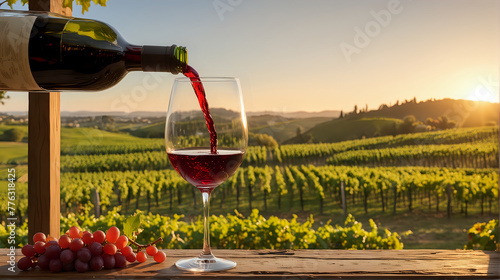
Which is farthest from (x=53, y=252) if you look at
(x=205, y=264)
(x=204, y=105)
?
(x=204, y=105)

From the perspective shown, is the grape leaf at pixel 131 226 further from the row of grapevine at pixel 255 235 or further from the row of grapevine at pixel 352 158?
the row of grapevine at pixel 352 158

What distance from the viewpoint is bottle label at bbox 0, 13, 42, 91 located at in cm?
87

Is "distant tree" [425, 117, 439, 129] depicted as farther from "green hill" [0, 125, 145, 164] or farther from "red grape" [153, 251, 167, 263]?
"red grape" [153, 251, 167, 263]

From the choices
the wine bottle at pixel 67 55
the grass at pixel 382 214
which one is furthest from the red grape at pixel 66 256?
the grass at pixel 382 214

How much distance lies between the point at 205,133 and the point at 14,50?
389 millimetres

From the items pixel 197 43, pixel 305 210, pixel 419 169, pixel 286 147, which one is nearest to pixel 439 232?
pixel 419 169


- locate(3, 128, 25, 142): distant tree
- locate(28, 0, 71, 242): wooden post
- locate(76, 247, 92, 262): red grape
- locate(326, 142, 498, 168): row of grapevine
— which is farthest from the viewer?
locate(326, 142, 498, 168): row of grapevine

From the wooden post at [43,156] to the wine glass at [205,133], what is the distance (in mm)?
613

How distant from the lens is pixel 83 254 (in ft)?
3.17

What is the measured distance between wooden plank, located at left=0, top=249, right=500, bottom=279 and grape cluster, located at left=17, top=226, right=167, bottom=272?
0.02 meters

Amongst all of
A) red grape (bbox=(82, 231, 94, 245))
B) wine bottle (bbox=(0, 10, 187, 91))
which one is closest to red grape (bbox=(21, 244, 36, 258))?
red grape (bbox=(82, 231, 94, 245))

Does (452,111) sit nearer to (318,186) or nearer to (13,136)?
(318,186)

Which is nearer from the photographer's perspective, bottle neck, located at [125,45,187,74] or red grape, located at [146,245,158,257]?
bottle neck, located at [125,45,187,74]

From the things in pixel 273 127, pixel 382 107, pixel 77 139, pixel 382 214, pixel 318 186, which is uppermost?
pixel 382 107
